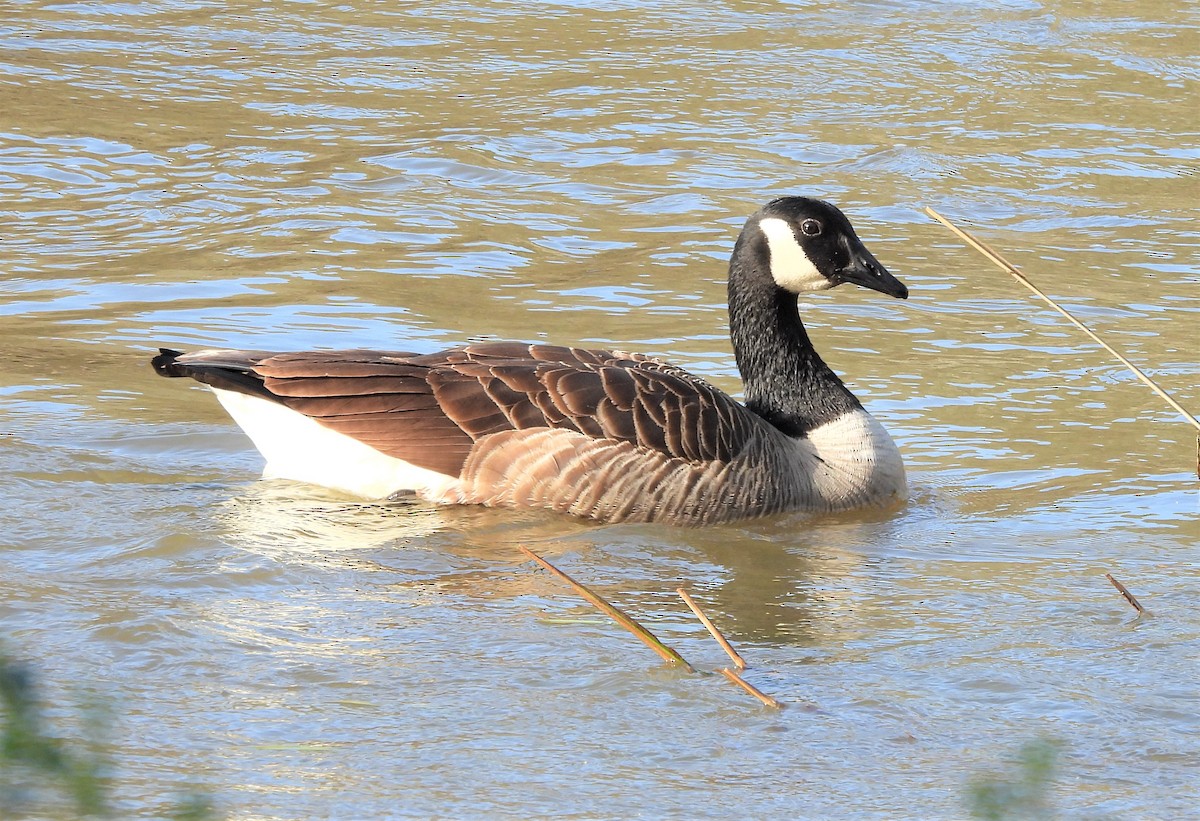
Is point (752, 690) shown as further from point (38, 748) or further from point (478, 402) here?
point (38, 748)

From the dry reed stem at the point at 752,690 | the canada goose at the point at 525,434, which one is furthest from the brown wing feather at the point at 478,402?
the dry reed stem at the point at 752,690

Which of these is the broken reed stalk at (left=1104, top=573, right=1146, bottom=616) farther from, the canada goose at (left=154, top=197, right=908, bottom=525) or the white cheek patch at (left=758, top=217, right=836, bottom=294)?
the white cheek patch at (left=758, top=217, right=836, bottom=294)

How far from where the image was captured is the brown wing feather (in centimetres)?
725

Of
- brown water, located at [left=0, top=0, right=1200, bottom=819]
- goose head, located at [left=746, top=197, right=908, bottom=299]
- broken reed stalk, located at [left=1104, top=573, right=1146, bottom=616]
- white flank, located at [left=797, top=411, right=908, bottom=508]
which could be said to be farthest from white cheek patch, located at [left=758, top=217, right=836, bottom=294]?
broken reed stalk, located at [left=1104, top=573, right=1146, bottom=616]

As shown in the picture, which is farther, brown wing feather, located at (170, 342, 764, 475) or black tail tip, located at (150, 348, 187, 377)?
brown wing feather, located at (170, 342, 764, 475)

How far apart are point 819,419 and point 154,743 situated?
400 cm

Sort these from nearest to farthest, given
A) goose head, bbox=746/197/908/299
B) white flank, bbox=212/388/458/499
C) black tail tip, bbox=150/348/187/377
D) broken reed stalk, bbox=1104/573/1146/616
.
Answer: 1. broken reed stalk, bbox=1104/573/1146/616
2. black tail tip, bbox=150/348/187/377
3. white flank, bbox=212/388/458/499
4. goose head, bbox=746/197/908/299

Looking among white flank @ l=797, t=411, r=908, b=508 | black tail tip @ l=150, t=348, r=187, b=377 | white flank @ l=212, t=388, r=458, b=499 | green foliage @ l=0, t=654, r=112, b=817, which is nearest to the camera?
green foliage @ l=0, t=654, r=112, b=817

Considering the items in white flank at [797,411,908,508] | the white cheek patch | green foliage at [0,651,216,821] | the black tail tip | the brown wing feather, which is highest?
Result: green foliage at [0,651,216,821]

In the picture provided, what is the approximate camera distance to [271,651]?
5.44 m

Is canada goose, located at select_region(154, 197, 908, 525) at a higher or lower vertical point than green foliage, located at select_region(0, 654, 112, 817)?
lower

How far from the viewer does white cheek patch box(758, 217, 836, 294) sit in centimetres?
788

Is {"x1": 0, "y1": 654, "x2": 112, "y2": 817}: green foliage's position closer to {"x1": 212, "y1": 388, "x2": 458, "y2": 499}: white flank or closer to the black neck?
{"x1": 212, "y1": 388, "x2": 458, "y2": 499}: white flank

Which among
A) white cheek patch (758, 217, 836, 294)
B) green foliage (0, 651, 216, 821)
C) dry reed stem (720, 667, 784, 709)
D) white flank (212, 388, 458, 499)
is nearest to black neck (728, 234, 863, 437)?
white cheek patch (758, 217, 836, 294)
